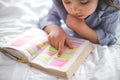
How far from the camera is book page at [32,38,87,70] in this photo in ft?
2.69

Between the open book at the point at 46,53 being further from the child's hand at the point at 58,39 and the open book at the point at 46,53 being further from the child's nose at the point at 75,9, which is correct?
the child's nose at the point at 75,9

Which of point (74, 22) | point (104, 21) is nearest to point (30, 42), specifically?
point (74, 22)

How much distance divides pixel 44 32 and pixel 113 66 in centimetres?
35

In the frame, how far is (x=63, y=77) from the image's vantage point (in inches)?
31.3

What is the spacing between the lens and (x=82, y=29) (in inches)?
38.1

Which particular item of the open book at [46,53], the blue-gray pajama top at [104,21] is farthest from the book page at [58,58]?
the blue-gray pajama top at [104,21]

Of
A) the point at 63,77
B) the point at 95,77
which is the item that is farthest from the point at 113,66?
the point at 63,77

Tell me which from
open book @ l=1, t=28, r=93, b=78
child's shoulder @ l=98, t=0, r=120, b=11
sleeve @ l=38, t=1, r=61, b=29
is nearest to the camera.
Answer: open book @ l=1, t=28, r=93, b=78

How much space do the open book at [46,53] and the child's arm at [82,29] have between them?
0.04 metres

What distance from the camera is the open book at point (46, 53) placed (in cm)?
81

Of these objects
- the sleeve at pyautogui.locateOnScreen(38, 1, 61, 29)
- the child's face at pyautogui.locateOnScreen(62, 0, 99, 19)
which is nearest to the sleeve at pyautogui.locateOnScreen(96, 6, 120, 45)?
the child's face at pyautogui.locateOnScreen(62, 0, 99, 19)

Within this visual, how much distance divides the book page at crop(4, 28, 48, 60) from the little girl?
0.04 metres

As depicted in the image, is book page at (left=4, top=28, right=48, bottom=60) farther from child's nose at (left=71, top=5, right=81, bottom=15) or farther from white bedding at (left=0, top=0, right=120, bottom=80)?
child's nose at (left=71, top=5, right=81, bottom=15)

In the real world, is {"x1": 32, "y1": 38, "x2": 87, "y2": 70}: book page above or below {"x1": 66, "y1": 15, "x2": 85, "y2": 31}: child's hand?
below
